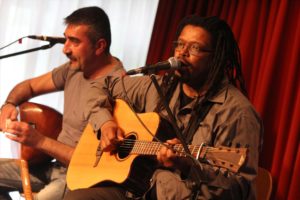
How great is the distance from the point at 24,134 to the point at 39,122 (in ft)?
0.78

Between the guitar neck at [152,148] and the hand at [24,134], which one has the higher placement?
the guitar neck at [152,148]

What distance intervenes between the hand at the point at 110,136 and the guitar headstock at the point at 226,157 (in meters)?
0.63

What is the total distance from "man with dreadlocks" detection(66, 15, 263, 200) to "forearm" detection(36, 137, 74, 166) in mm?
338

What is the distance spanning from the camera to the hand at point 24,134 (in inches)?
109

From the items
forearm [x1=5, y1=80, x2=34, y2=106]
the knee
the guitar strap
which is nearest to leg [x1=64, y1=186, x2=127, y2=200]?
the knee

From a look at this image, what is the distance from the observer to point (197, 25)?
238 centimetres

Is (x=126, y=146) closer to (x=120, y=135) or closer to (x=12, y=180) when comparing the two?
(x=120, y=135)

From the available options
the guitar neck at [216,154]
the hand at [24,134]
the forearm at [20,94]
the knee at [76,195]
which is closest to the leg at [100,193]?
the knee at [76,195]

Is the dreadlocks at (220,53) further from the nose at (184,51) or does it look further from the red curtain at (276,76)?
the red curtain at (276,76)

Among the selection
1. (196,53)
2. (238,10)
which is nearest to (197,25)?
(196,53)

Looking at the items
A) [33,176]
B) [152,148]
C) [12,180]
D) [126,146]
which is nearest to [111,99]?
[126,146]

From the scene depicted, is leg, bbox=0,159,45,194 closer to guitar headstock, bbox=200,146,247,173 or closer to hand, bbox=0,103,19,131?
hand, bbox=0,103,19,131

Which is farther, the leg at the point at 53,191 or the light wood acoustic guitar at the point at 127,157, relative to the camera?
the leg at the point at 53,191

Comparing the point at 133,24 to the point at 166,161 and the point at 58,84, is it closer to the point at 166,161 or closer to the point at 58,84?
the point at 58,84
